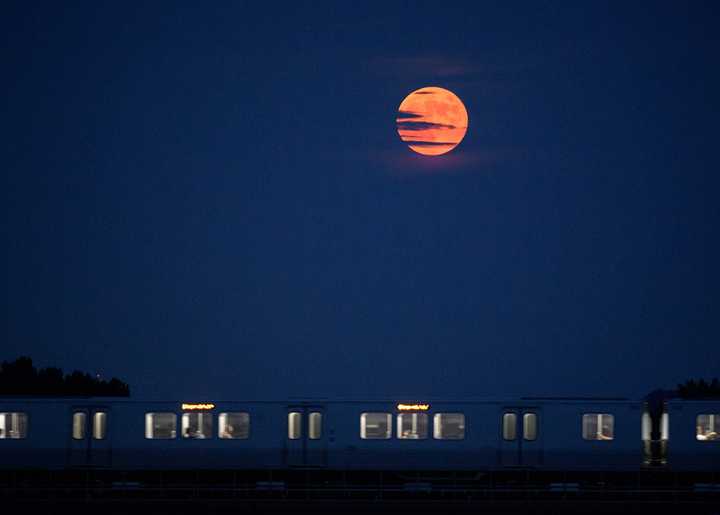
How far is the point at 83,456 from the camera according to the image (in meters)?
39.9

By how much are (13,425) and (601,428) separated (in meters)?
20.3

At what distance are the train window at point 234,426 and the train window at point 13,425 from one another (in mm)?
6777

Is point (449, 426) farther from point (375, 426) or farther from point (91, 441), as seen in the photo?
point (91, 441)

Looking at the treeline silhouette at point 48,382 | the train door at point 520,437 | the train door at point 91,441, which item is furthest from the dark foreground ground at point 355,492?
the treeline silhouette at point 48,382

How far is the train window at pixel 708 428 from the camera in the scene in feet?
129

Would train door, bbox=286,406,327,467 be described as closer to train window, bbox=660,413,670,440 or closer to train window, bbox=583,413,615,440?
train window, bbox=583,413,615,440

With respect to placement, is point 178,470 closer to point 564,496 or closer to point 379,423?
point 379,423

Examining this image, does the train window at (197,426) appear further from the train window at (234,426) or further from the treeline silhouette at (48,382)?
the treeline silhouette at (48,382)

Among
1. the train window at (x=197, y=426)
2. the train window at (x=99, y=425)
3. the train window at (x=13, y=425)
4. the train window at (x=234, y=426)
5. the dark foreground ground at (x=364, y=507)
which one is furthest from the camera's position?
the train window at (x=197, y=426)

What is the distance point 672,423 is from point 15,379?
74693 mm

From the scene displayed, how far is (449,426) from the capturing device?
39.7 m

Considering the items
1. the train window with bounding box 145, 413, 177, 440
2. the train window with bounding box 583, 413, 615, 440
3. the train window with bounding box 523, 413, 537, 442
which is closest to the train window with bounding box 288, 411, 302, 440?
the train window with bounding box 145, 413, 177, 440

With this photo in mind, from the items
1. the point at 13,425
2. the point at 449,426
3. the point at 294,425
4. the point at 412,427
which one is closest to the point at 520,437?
the point at 449,426

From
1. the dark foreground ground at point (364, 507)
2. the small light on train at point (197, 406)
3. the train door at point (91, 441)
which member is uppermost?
the small light on train at point (197, 406)
